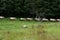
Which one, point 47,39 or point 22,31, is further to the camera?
point 22,31

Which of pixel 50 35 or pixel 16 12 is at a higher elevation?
pixel 50 35

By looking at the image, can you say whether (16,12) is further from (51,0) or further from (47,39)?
(47,39)

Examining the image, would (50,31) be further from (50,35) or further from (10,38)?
(10,38)

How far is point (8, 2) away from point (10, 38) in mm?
7018

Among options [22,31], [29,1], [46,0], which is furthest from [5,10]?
[22,31]

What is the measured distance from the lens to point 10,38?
10.3 meters

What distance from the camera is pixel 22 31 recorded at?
1193 centimetres

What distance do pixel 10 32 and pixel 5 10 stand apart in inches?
221

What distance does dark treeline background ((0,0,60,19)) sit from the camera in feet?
53.6

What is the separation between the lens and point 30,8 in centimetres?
1684

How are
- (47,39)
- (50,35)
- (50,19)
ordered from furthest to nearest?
(50,19) < (50,35) < (47,39)

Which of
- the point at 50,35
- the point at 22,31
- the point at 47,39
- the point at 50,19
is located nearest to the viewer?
the point at 47,39

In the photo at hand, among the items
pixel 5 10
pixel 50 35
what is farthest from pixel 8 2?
pixel 50 35

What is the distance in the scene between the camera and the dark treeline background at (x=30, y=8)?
1634cm
